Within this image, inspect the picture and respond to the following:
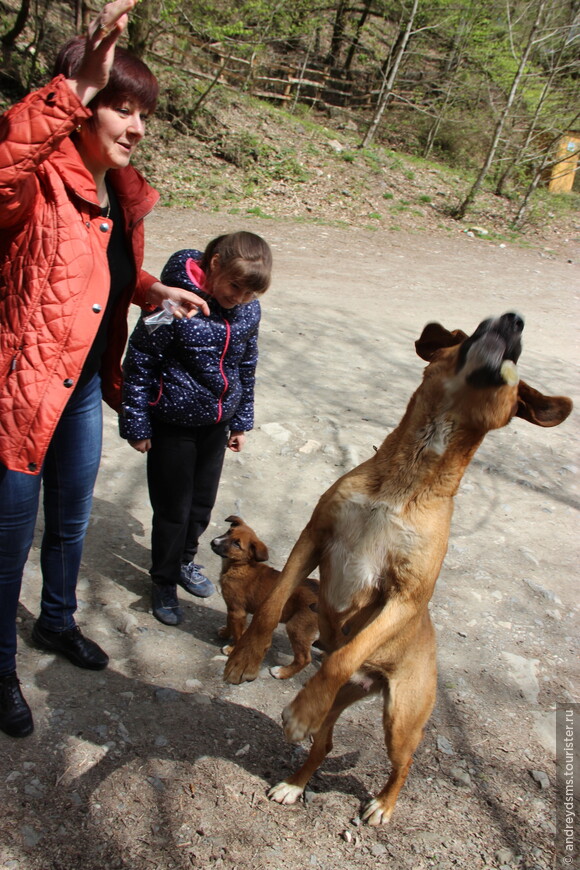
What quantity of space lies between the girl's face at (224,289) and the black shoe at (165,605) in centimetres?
A: 162

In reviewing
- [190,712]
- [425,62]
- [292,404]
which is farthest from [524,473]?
Result: [425,62]

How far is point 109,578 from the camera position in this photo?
397 centimetres

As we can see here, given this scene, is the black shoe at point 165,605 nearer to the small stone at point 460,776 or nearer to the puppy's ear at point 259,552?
the puppy's ear at point 259,552

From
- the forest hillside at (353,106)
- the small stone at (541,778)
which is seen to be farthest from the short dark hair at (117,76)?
the forest hillside at (353,106)

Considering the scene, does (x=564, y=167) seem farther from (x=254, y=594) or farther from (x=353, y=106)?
Result: (x=254, y=594)

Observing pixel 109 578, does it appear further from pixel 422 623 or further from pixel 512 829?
pixel 512 829

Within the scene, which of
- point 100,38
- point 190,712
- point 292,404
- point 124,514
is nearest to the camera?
point 100,38

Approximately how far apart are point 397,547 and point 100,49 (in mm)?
1950

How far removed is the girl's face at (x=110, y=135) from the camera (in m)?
2.33

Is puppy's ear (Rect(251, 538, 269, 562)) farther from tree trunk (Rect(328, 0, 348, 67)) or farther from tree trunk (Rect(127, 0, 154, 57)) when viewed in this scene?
tree trunk (Rect(328, 0, 348, 67))

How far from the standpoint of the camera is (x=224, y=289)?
3.24 m

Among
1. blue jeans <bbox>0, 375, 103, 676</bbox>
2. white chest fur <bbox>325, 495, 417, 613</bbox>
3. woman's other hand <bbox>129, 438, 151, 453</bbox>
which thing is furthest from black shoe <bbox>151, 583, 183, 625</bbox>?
white chest fur <bbox>325, 495, 417, 613</bbox>

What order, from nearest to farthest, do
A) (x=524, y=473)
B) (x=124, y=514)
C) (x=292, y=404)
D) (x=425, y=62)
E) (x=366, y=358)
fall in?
(x=124, y=514) → (x=524, y=473) → (x=292, y=404) → (x=366, y=358) → (x=425, y=62)

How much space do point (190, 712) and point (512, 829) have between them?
1507 mm
